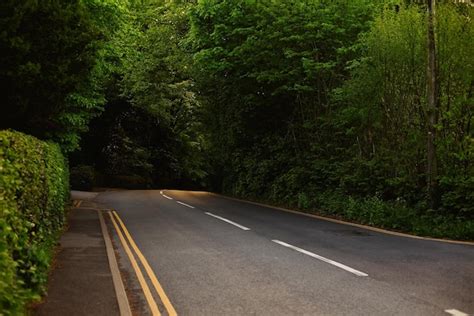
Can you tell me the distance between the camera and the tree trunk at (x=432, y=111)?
1648cm

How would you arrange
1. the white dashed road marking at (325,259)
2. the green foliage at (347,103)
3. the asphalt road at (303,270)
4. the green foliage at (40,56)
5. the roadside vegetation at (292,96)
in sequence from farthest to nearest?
the green foliage at (347,103)
the roadside vegetation at (292,96)
the green foliage at (40,56)
the white dashed road marking at (325,259)
the asphalt road at (303,270)

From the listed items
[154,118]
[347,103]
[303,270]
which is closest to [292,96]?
[347,103]

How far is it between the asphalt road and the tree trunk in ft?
9.26

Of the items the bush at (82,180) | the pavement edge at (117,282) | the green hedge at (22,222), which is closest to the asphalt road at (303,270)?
the pavement edge at (117,282)

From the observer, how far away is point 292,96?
27.9m

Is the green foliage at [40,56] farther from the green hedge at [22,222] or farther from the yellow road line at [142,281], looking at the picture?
the yellow road line at [142,281]

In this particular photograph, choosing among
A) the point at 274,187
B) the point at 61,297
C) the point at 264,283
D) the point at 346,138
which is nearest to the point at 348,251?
the point at 264,283

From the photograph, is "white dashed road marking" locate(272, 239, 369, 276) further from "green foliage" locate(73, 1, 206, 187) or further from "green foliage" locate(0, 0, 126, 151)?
"green foliage" locate(73, 1, 206, 187)

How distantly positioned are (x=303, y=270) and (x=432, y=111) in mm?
9322

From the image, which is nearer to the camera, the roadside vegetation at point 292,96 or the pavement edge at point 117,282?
the pavement edge at point 117,282

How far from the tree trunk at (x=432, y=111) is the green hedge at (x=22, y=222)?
1175 cm

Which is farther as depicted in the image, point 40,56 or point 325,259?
point 40,56

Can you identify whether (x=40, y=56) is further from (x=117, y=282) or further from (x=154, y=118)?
(x=154, y=118)

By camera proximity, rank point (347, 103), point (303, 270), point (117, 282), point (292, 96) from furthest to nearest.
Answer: point (292, 96) → point (347, 103) → point (303, 270) → point (117, 282)
